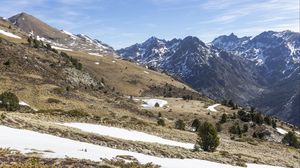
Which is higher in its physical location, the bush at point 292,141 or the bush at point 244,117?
the bush at point 244,117

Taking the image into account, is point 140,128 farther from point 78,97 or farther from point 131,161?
point 78,97

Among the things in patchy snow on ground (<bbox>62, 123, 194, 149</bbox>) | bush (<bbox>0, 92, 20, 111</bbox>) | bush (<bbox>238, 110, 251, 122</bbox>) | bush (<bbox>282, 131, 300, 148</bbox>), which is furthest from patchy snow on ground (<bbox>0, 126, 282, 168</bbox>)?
bush (<bbox>238, 110, 251, 122</bbox>)

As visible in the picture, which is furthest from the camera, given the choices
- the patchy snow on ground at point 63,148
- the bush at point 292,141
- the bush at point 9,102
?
the bush at point 292,141

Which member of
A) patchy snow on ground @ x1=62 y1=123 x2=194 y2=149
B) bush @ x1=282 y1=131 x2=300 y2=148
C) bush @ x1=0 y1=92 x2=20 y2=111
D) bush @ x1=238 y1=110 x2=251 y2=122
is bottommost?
bush @ x1=282 y1=131 x2=300 y2=148

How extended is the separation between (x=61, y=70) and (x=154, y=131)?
7002 cm

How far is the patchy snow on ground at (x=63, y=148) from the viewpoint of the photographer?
2399 centimetres

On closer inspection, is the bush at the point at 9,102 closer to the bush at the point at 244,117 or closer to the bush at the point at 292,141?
the bush at the point at 292,141

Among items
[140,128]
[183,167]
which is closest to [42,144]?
[183,167]

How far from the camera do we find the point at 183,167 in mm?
28062

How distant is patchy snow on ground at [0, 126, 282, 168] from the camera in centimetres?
2399

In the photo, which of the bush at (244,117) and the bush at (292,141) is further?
the bush at (244,117)

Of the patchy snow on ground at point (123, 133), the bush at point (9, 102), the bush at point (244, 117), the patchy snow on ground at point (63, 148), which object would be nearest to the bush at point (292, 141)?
the bush at point (244, 117)

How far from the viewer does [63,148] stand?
25.7 metres

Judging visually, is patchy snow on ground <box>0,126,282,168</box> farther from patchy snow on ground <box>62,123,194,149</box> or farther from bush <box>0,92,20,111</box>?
bush <box>0,92,20,111</box>
